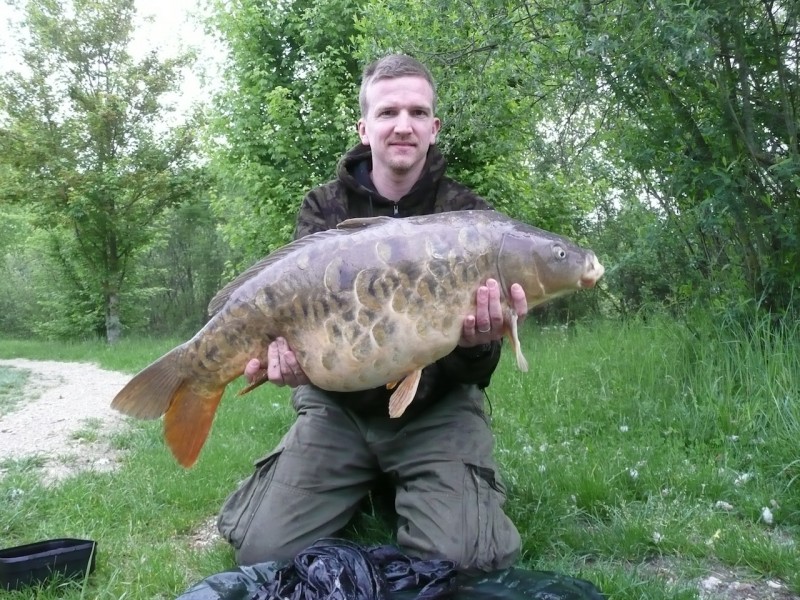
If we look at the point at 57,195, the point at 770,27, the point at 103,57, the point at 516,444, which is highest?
the point at 103,57

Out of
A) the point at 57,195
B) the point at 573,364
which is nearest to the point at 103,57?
the point at 57,195

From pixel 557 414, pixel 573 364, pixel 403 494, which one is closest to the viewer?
pixel 403 494

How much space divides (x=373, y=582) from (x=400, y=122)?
1183 millimetres

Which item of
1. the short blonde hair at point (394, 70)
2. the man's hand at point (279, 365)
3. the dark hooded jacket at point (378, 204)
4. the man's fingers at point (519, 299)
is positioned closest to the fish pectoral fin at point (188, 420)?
the man's hand at point (279, 365)

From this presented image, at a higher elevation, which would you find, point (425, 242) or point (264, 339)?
point (425, 242)

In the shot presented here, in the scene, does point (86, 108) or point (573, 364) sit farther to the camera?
point (86, 108)

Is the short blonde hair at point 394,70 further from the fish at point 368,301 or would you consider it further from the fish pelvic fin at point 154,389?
the fish pelvic fin at point 154,389

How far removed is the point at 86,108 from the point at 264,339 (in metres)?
9.84

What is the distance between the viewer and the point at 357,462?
6.40 ft

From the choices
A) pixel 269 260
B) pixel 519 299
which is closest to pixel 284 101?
pixel 269 260

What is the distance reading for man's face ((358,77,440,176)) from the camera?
6.46 feet

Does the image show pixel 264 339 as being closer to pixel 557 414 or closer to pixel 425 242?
pixel 425 242

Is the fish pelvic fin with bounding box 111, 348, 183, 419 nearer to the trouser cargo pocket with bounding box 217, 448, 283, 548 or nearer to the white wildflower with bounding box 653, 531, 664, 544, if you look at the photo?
the trouser cargo pocket with bounding box 217, 448, 283, 548

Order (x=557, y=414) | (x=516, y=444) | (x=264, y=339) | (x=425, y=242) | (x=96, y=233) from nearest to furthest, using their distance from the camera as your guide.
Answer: (x=425, y=242) → (x=264, y=339) → (x=516, y=444) → (x=557, y=414) → (x=96, y=233)
